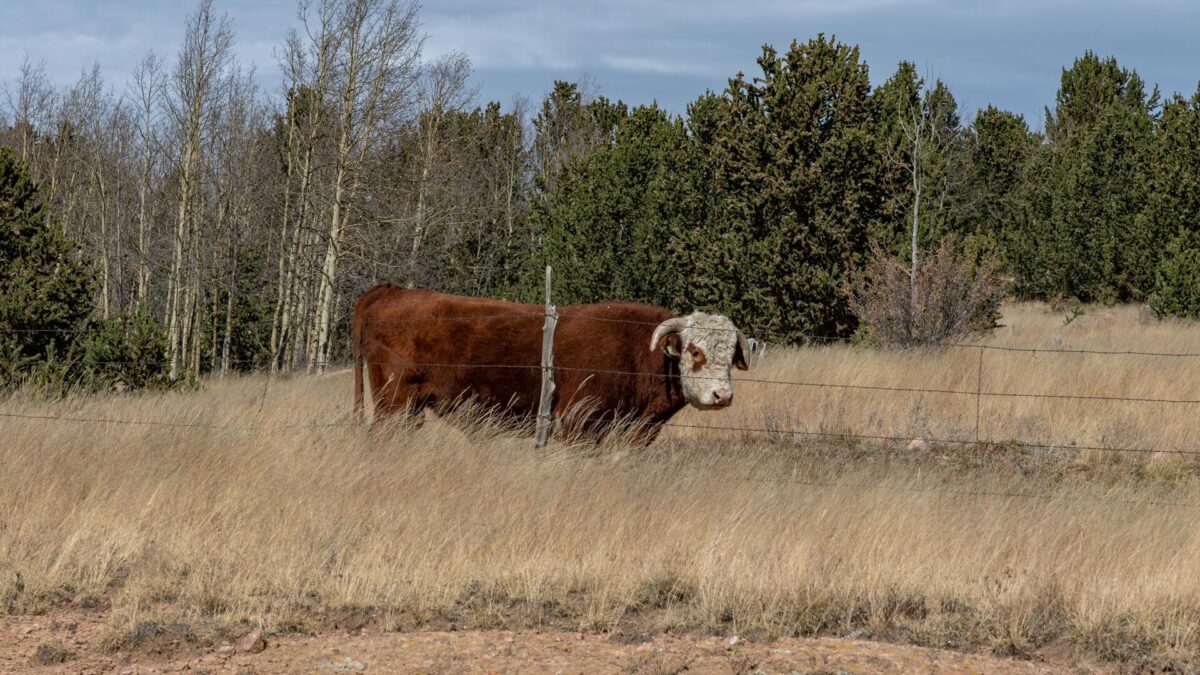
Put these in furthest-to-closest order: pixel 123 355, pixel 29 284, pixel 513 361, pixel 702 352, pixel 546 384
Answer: pixel 123 355 → pixel 29 284 → pixel 513 361 → pixel 702 352 → pixel 546 384

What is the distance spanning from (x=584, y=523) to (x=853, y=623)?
1.64 m

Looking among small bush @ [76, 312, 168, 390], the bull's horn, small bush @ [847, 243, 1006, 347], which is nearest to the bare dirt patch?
the bull's horn

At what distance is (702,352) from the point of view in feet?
29.5

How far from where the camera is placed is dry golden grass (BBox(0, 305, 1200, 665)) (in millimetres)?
5137

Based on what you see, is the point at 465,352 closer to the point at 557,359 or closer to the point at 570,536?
the point at 557,359

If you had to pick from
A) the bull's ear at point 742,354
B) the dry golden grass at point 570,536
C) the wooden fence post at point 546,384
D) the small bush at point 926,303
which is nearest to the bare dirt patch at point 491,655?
the dry golden grass at point 570,536

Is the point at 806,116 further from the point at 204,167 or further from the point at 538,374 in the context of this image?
the point at 204,167

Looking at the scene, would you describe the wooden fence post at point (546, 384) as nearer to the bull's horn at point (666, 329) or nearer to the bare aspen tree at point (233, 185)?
the bull's horn at point (666, 329)

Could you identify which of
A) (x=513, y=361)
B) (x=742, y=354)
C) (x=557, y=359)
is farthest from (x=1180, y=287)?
(x=513, y=361)

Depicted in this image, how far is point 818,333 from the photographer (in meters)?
18.8

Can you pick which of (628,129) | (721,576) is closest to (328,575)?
(721,576)

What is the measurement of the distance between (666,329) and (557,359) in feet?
2.87

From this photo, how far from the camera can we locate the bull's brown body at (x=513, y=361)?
9.07 m

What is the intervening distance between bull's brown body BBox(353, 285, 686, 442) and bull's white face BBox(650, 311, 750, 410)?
0.18 meters
